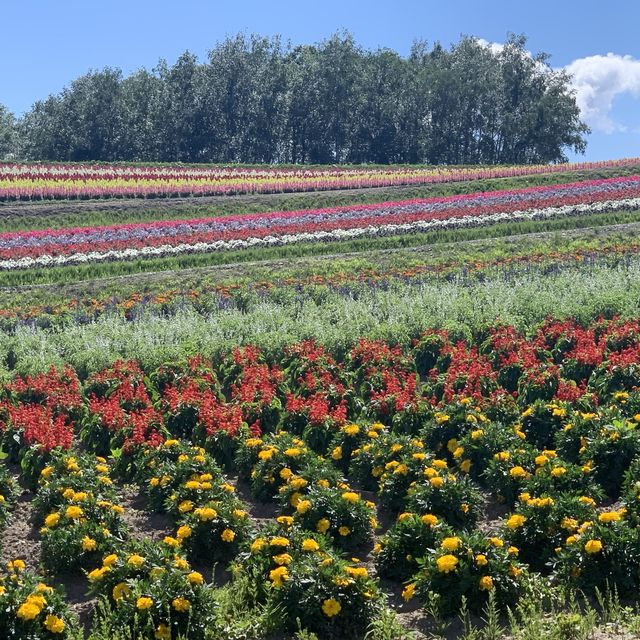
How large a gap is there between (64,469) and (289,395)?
106 inches

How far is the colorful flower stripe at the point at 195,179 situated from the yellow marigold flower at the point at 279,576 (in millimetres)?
31579

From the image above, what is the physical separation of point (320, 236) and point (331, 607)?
21.0 metres

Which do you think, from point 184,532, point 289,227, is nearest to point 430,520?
point 184,532

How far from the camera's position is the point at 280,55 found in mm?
72312

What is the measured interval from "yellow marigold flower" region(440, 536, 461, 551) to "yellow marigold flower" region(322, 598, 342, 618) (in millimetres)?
815

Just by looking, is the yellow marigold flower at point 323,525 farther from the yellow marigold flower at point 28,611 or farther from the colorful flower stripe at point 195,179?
the colorful flower stripe at point 195,179

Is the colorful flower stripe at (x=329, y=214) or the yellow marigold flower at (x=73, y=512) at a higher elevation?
the colorful flower stripe at (x=329, y=214)

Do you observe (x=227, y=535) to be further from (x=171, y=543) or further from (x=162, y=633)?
(x=162, y=633)

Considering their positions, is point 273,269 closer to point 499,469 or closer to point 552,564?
point 499,469

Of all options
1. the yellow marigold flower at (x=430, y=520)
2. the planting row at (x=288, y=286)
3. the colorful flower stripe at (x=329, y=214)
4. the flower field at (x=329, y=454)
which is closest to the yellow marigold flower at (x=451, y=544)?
the flower field at (x=329, y=454)

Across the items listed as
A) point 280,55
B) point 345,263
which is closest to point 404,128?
point 280,55

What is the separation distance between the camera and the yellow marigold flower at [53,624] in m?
5.06

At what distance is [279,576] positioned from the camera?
5395 millimetres

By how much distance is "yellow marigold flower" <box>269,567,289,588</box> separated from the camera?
536cm
